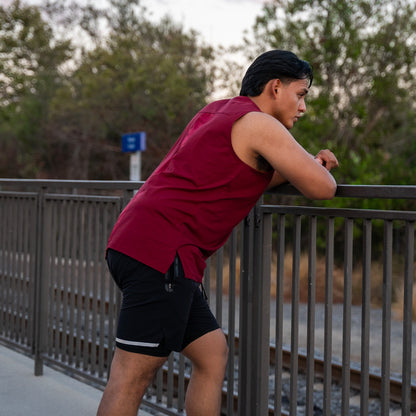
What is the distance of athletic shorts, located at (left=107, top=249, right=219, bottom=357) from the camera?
239 cm

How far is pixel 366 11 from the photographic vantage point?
14.5m

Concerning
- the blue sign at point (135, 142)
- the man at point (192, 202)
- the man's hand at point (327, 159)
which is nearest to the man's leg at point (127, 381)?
the man at point (192, 202)

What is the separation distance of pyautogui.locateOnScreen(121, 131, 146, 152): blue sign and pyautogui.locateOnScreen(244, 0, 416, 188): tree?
10.2 ft

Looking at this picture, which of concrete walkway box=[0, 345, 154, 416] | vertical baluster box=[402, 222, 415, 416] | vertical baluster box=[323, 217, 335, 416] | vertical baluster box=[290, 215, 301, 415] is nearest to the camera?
vertical baluster box=[402, 222, 415, 416]

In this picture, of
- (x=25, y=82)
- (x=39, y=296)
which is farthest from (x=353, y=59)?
(x=25, y=82)

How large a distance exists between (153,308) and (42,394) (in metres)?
2.44

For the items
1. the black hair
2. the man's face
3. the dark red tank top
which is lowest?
the dark red tank top

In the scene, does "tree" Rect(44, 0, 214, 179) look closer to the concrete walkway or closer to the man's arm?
the concrete walkway

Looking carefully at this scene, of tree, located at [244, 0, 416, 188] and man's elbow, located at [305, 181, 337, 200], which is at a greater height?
tree, located at [244, 0, 416, 188]

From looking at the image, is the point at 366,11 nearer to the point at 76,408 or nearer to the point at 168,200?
the point at 76,408

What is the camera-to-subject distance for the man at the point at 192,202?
2.35 metres

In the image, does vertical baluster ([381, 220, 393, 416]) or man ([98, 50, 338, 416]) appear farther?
vertical baluster ([381, 220, 393, 416])

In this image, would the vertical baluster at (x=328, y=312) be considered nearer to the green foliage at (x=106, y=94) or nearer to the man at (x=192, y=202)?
the man at (x=192, y=202)

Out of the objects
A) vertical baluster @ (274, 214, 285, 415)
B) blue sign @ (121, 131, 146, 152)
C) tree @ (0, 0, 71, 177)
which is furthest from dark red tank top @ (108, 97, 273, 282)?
tree @ (0, 0, 71, 177)
